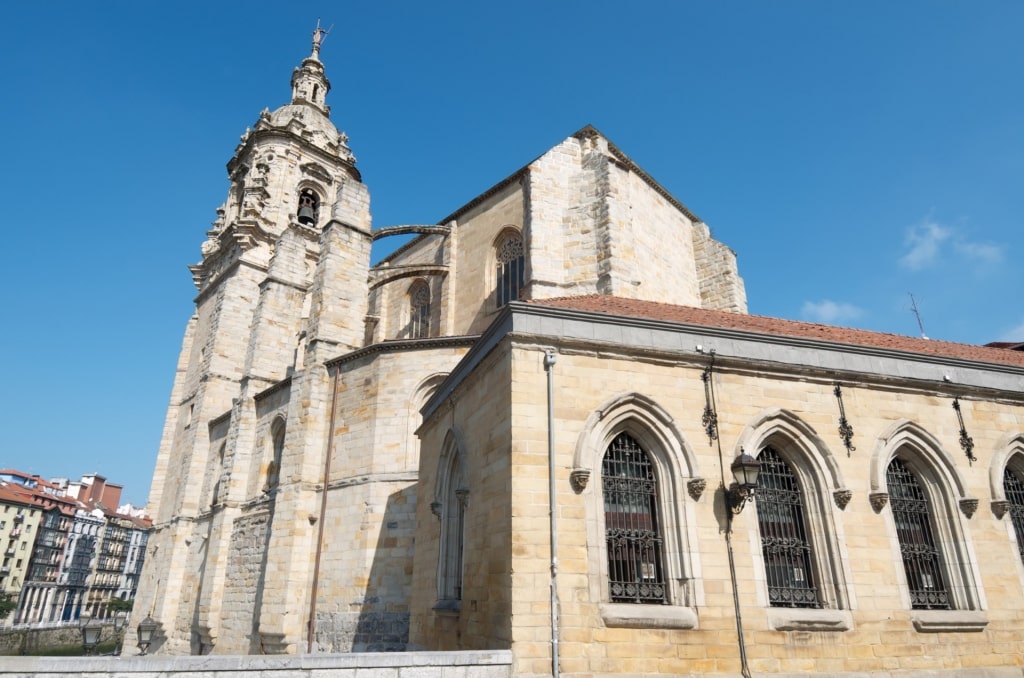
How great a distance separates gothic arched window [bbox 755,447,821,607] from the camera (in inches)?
304

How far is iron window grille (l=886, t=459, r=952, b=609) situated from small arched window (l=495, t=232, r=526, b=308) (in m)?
12.8

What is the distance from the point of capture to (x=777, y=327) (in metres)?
9.95

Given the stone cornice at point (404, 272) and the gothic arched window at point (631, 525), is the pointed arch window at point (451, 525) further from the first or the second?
the stone cornice at point (404, 272)

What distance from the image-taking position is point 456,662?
20.4 ft

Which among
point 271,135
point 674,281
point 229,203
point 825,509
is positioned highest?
point 271,135

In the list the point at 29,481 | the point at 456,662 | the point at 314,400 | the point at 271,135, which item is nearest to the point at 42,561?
the point at 29,481

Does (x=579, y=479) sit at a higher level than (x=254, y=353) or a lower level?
lower

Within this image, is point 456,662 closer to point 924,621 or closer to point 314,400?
point 924,621

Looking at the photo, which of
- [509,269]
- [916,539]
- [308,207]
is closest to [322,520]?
[509,269]

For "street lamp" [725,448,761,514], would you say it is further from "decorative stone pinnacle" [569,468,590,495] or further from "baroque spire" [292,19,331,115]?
"baroque spire" [292,19,331,115]

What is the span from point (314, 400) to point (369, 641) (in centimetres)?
648

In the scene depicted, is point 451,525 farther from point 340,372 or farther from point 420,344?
point 340,372

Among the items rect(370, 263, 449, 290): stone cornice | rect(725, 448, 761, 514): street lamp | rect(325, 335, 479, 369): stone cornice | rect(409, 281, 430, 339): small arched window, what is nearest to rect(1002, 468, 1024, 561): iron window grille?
rect(725, 448, 761, 514): street lamp

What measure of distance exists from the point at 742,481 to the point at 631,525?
146 centimetres
